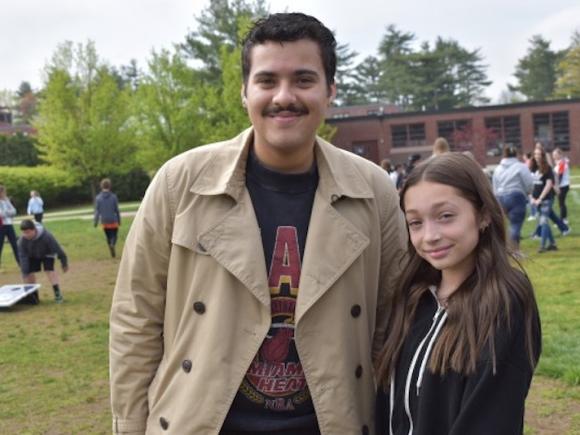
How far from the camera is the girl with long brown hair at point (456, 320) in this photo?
1913 mm

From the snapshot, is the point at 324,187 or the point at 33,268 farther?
the point at 33,268

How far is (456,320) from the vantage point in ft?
6.86

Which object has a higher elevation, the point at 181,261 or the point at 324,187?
the point at 324,187

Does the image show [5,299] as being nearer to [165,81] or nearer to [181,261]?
[181,261]

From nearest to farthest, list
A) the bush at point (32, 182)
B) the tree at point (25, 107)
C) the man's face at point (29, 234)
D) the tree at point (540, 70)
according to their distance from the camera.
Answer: the man's face at point (29, 234)
the bush at point (32, 182)
the tree at point (540, 70)
the tree at point (25, 107)

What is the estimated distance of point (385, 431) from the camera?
227 cm

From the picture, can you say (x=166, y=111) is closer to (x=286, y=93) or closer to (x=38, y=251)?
(x=38, y=251)

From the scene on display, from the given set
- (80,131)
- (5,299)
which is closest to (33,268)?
(5,299)

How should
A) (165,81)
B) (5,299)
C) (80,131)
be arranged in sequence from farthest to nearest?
(80,131), (165,81), (5,299)

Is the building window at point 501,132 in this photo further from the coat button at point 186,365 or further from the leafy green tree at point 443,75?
the coat button at point 186,365

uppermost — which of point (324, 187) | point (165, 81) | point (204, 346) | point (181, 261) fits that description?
point (165, 81)

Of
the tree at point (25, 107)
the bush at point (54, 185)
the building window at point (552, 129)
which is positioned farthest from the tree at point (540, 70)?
the tree at point (25, 107)

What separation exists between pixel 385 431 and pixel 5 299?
9437mm

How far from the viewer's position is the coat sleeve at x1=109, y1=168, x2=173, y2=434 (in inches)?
89.4
